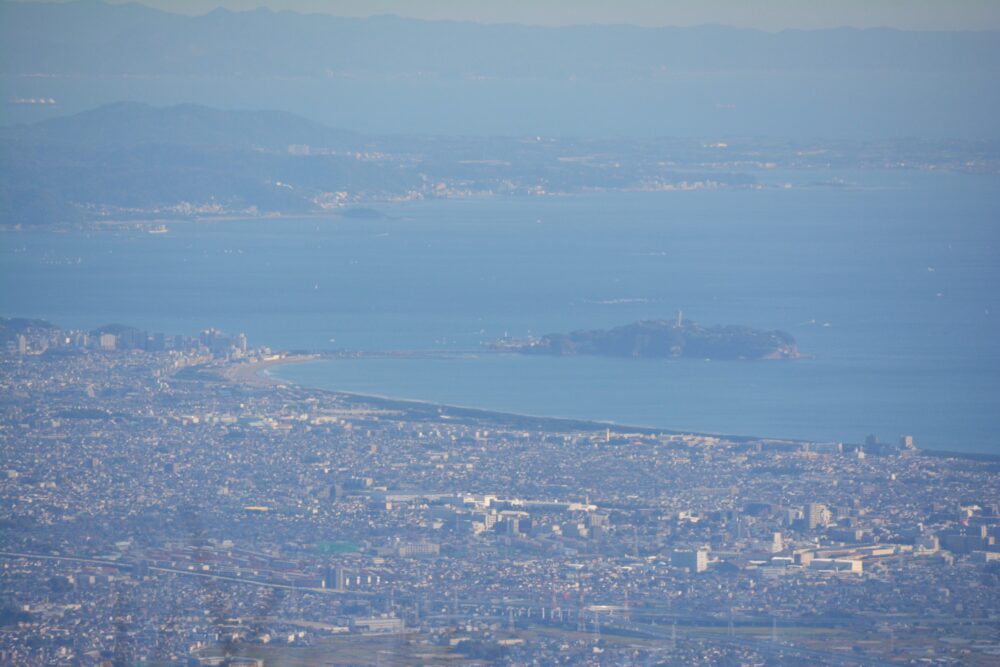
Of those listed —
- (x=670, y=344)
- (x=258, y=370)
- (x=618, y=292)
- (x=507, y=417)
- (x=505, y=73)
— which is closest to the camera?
(x=507, y=417)

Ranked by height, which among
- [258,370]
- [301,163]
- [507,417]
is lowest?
[507,417]

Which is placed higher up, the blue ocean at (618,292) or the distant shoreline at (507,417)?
the blue ocean at (618,292)

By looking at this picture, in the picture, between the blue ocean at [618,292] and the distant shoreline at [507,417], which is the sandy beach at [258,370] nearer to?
the distant shoreline at [507,417]

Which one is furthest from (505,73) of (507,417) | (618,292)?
(507,417)

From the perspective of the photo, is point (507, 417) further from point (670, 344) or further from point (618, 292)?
point (618, 292)

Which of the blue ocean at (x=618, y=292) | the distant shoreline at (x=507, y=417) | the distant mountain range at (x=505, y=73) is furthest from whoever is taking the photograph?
the distant mountain range at (x=505, y=73)

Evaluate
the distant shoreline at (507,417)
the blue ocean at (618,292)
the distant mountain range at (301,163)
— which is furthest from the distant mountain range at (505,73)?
the distant shoreline at (507,417)

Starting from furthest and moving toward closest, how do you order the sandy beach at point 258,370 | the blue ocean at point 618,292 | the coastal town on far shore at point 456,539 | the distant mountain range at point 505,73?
the distant mountain range at point 505,73, the sandy beach at point 258,370, the blue ocean at point 618,292, the coastal town on far shore at point 456,539

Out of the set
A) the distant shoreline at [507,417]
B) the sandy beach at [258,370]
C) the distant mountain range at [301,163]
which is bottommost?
the distant shoreline at [507,417]
